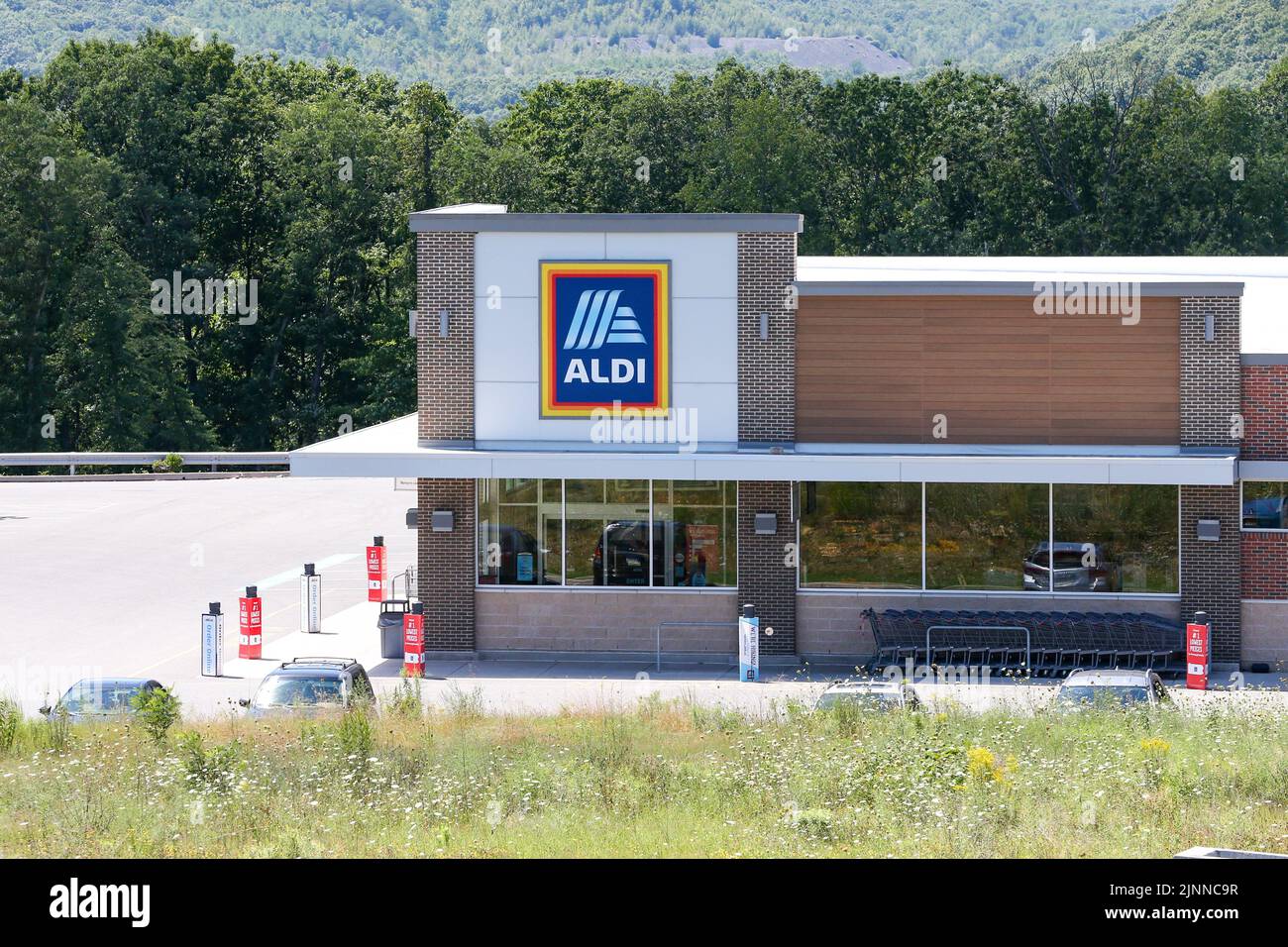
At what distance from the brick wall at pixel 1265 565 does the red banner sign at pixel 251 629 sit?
1656cm

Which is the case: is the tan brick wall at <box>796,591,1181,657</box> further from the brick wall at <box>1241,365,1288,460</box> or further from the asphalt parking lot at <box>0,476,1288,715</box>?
the brick wall at <box>1241,365,1288,460</box>

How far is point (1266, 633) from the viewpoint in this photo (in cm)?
2631

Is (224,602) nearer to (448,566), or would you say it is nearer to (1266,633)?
(448,566)

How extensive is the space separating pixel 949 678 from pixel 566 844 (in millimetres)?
15289

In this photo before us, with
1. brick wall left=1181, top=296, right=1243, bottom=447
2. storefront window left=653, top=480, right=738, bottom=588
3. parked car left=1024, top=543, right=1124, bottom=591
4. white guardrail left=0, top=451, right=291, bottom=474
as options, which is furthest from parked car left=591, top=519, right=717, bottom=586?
white guardrail left=0, top=451, right=291, bottom=474

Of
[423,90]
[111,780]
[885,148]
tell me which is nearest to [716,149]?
[885,148]

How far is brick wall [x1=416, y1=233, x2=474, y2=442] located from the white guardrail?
29.2 metres

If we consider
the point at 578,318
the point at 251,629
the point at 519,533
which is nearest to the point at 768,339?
the point at 578,318

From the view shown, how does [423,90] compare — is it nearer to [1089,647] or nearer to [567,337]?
[567,337]

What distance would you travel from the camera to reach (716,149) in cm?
6888

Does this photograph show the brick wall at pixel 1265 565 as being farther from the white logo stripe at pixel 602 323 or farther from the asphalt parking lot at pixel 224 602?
the white logo stripe at pixel 602 323

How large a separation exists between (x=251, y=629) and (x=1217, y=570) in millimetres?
16247

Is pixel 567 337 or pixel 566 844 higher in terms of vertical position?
pixel 567 337

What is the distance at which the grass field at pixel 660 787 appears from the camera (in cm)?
1136
